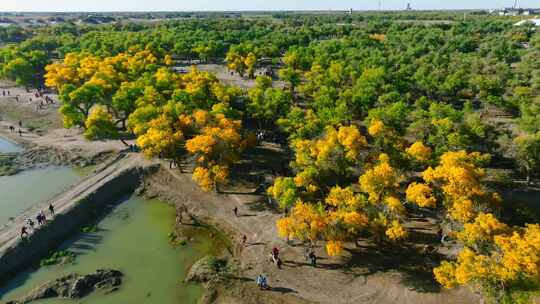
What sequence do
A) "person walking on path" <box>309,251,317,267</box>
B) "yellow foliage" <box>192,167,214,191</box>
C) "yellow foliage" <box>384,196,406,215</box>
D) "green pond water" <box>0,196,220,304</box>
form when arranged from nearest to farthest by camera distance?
"green pond water" <box>0,196,220,304</box>
"yellow foliage" <box>384,196,406,215</box>
"person walking on path" <box>309,251,317,267</box>
"yellow foliage" <box>192,167,214,191</box>

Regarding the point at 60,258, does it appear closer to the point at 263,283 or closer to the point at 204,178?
the point at 204,178

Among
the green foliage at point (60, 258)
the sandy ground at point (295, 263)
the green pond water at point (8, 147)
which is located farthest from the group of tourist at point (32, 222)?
the green pond water at point (8, 147)

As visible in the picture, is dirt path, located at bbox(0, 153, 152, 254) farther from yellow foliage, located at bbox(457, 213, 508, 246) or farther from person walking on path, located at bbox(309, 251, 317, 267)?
yellow foliage, located at bbox(457, 213, 508, 246)

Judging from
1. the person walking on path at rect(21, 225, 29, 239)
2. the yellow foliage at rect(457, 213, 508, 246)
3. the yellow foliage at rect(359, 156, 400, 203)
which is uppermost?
the yellow foliage at rect(359, 156, 400, 203)

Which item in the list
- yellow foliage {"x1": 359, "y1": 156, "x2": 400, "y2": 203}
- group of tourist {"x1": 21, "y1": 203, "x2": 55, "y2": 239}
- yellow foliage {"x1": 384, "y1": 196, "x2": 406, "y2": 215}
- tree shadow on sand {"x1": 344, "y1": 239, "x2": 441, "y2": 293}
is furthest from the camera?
group of tourist {"x1": 21, "y1": 203, "x2": 55, "y2": 239}

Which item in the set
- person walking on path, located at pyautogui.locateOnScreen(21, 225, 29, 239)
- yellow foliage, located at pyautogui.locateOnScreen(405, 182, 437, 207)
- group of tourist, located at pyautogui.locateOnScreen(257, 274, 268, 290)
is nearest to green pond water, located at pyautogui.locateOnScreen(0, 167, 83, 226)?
person walking on path, located at pyautogui.locateOnScreen(21, 225, 29, 239)

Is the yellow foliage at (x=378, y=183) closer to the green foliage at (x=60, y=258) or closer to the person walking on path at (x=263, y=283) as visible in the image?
the person walking on path at (x=263, y=283)

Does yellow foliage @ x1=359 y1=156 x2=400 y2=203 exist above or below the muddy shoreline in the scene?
above

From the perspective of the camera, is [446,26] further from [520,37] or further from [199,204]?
[199,204]
